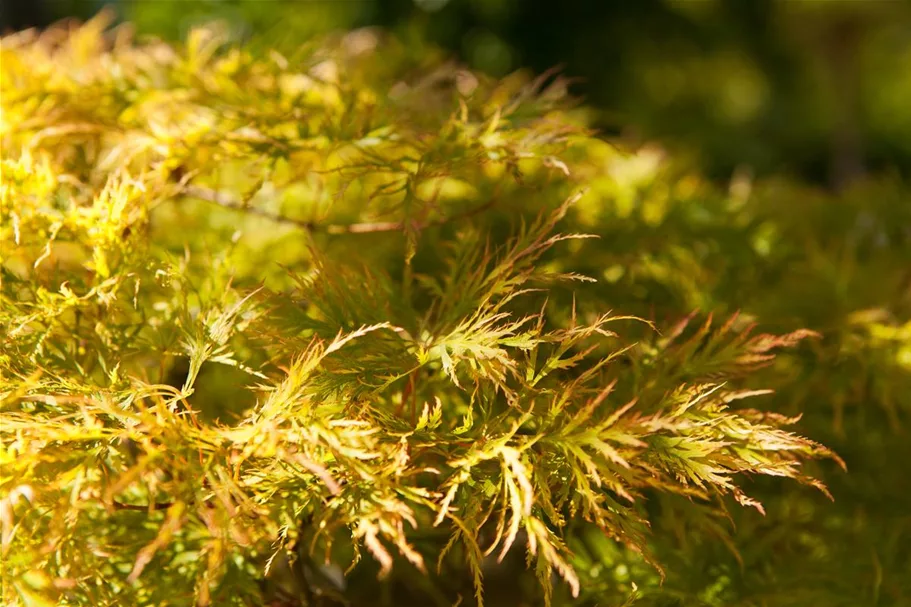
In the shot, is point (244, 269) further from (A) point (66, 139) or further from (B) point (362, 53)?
(B) point (362, 53)

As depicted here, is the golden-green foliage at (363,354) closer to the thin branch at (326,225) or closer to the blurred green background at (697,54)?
the thin branch at (326,225)

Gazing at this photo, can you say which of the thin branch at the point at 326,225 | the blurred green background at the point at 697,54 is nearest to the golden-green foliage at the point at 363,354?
the thin branch at the point at 326,225

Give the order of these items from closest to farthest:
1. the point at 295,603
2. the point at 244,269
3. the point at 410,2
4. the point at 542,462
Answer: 1. the point at 542,462
2. the point at 295,603
3. the point at 244,269
4. the point at 410,2

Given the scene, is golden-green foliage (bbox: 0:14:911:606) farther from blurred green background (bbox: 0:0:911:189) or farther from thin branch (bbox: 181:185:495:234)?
blurred green background (bbox: 0:0:911:189)

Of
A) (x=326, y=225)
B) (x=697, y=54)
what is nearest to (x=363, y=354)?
(x=326, y=225)

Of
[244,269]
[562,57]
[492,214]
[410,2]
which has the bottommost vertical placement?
[562,57]

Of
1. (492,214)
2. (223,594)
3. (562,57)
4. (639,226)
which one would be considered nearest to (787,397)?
(639,226)
